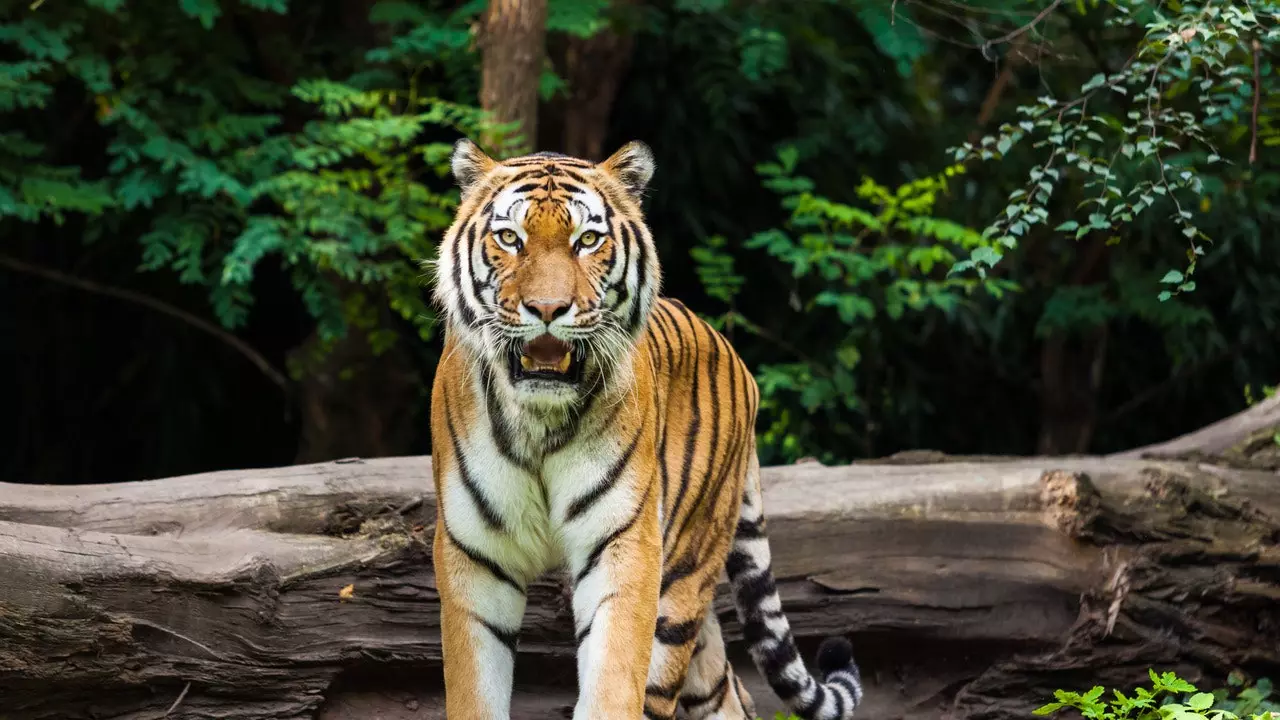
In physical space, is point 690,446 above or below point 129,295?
below

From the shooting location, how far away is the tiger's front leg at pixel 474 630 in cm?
325

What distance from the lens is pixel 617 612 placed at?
126 inches

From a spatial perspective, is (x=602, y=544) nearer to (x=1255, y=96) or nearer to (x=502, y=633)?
(x=502, y=633)

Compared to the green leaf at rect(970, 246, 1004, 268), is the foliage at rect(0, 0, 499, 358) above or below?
above

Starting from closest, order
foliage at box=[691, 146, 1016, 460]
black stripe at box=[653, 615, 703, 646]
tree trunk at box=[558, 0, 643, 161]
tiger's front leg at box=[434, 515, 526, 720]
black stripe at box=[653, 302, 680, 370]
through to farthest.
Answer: tiger's front leg at box=[434, 515, 526, 720] < black stripe at box=[653, 615, 703, 646] < black stripe at box=[653, 302, 680, 370] < foliage at box=[691, 146, 1016, 460] < tree trunk at box=[558, 0, 643, 161]

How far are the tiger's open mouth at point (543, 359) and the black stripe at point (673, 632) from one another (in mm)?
840

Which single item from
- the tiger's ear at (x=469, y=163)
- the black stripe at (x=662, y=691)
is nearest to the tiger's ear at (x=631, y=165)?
the tiger's ear at (x=469, y=163)

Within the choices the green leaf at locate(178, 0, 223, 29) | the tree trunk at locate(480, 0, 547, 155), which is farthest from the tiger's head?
the green leaf at locate(178, 0, 223, 29)

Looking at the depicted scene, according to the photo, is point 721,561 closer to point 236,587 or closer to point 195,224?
point 236,587

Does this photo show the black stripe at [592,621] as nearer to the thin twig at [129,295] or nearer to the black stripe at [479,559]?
the black stripe at [479,559]

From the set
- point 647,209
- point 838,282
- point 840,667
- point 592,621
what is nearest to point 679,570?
point 592,621

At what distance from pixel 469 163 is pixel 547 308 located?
2.09 ft

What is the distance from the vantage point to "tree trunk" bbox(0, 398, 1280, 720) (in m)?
3.73

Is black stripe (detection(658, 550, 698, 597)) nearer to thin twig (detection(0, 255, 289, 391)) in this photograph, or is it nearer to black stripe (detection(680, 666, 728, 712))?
black stripe (detection(680, 666, 728, 712))
